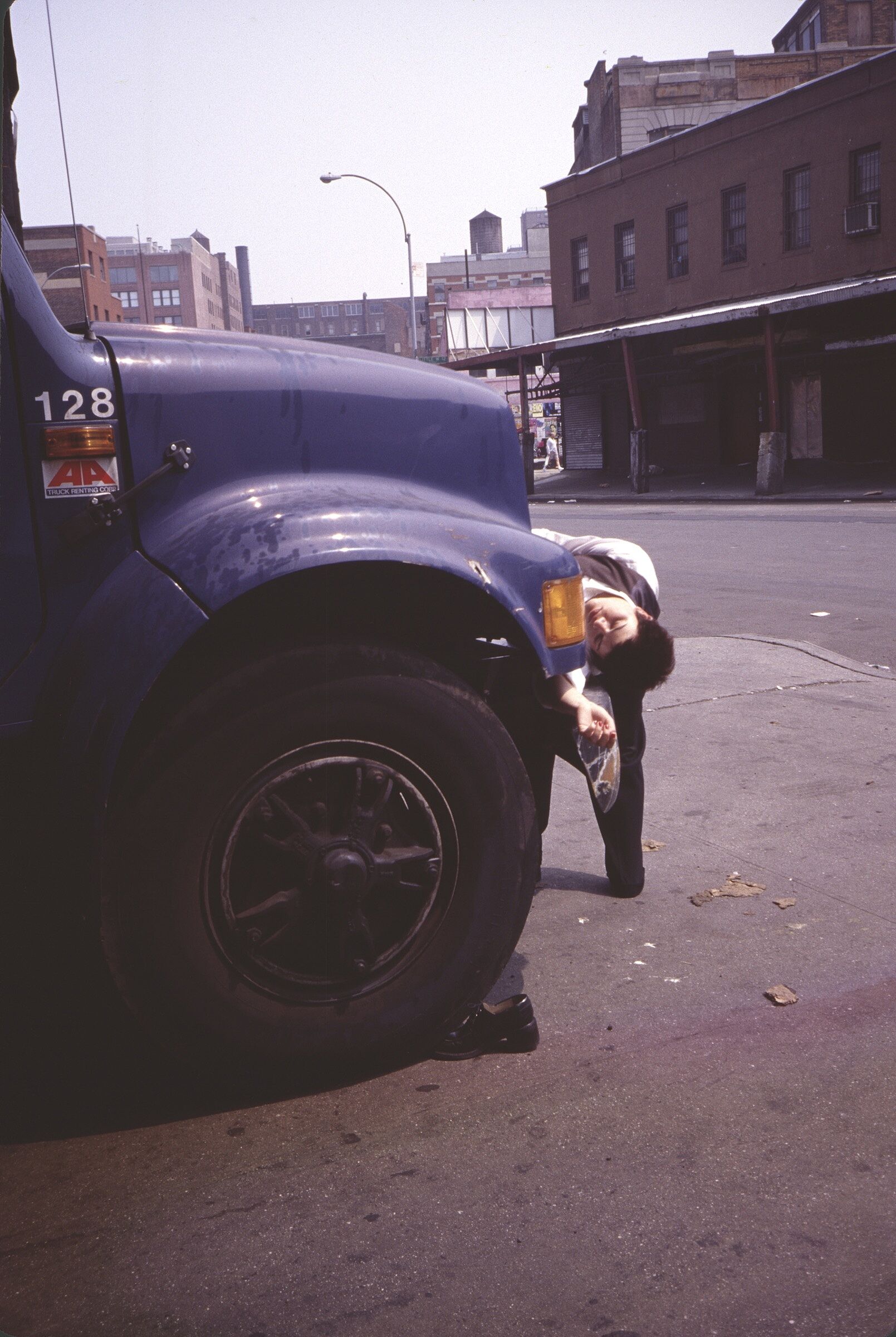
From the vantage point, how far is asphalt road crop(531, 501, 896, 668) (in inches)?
353

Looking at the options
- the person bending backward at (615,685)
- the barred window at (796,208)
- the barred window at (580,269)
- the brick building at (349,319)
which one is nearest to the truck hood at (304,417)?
the person bending backward at (615,685)

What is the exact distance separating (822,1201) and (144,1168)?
1.33 meters


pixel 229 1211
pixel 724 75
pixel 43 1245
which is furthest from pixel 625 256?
pixel 43 1245

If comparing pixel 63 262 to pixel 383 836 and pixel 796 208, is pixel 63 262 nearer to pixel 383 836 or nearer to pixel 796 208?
pixel 383 836

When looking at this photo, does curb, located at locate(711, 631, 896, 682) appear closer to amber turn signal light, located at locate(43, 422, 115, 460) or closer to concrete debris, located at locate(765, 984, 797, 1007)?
concrete debris, located at locate(765, 984, 797, 1007)

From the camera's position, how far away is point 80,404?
90.1 inches

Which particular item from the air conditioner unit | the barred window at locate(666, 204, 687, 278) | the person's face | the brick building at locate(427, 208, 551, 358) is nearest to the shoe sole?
the person's face

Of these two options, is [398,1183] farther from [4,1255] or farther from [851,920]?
[851,920]

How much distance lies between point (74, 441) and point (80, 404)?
→ 0.08 m

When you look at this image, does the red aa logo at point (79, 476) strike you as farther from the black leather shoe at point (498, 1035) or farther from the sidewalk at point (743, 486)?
the sidewalk at point (743, 486)

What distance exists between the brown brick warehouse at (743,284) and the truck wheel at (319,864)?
22927 millimetres

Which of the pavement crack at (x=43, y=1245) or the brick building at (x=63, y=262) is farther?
the brick building at (x=63, y=262)

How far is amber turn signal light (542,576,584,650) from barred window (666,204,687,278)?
33119mm

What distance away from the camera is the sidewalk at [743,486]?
2412 centimetres
